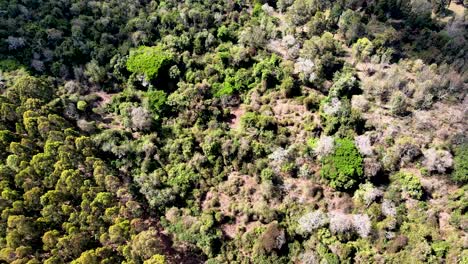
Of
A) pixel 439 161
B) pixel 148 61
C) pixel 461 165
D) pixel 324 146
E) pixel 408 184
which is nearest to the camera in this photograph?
pixel 408 184

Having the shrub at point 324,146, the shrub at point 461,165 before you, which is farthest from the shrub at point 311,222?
the shrub at point 461,165

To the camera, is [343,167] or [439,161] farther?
[439,161]

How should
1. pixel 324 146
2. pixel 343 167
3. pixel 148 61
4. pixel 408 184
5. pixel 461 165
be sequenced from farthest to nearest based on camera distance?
pixel 148 61 → pixel 324 146 → pixel 461 165 → pixel 343 167 → pixel 408 184

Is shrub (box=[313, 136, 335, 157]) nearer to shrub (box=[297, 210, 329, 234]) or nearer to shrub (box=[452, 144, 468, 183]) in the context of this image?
shrub (box=[297, 210, 329, 234])

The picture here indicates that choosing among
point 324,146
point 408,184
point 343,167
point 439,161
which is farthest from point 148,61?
point 439,161

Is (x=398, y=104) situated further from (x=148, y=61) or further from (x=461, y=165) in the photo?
(x=148, y=61)

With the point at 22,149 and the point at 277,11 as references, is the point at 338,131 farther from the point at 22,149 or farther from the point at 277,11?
the point at 22,149
